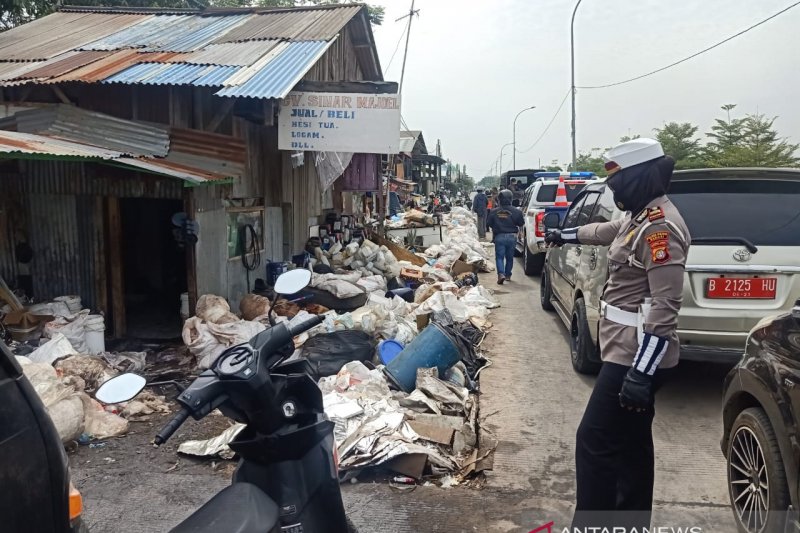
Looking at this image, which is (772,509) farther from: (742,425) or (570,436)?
(570,436)

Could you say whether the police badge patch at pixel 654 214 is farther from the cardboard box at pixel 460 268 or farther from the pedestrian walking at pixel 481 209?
the pedestrian walking at pixel 481 209

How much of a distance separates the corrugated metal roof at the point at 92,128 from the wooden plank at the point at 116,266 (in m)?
0.77

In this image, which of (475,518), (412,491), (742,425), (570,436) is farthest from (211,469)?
(742,425)

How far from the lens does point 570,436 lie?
4.57 metres

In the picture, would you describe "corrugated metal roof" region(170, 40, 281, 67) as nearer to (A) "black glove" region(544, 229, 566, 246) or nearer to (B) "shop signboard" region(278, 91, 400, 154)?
(B) "shop signboard" region(278, 91, 400, 154)

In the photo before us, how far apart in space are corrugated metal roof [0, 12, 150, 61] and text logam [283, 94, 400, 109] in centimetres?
388

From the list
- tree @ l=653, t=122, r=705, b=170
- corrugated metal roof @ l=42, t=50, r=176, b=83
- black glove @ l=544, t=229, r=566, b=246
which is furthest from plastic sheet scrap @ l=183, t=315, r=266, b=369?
tree @ l=653, t=122, r=705, b=170

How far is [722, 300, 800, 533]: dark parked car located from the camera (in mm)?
2475

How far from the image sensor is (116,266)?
741 cm

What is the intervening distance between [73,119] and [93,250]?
174cm

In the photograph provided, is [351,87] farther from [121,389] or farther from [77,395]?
[121,389]

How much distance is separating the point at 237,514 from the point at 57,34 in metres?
10.9

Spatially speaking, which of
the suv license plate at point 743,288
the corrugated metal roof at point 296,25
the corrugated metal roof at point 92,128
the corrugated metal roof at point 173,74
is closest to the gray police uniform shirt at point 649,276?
the suv license plate at point 743,288

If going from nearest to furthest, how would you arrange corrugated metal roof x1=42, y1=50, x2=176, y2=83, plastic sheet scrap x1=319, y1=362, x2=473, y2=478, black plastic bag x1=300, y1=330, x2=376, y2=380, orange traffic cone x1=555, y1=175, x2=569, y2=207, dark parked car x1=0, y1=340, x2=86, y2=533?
dark parked car x1=0, y1=340, x2=86, y2=533 → plastic sheet scrap x1=319, y1=362, x2=473, y2=478 → black plastic bag x1=300, y1=330, x2=376, y2=380 → corrugated metal roof x1=42, y1=50, x2=176, y2=83 → orange traffic cone x1=555, y1=175, x2=569, y2=207
